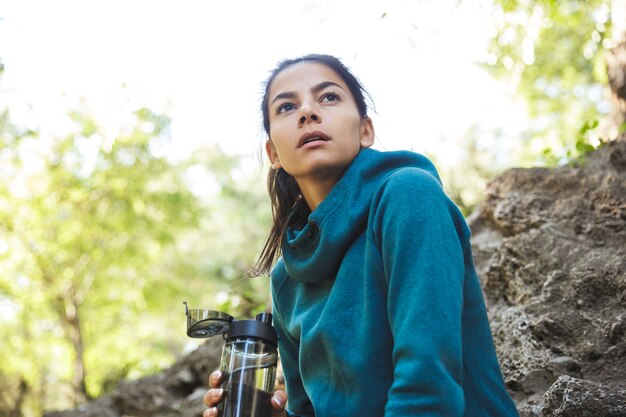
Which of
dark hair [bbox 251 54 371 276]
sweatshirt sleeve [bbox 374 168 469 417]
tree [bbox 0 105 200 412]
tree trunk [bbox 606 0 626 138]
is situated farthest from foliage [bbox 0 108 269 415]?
sweatshirt sleeve [bbox 374 168 469 417]

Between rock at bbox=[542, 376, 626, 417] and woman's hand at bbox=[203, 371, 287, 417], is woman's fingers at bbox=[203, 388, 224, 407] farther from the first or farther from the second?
rock at bbox=[542, 376, 626, 417]

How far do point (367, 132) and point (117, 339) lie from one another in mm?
15289

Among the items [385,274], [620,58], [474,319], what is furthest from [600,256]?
[620,58]

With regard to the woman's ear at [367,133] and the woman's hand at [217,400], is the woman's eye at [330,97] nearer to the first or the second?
the woman's ear at [367,133]

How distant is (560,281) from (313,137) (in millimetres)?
1502

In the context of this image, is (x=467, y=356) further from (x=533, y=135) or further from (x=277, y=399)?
(x=533, y=135)

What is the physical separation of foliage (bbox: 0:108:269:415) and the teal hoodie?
910 centimetres

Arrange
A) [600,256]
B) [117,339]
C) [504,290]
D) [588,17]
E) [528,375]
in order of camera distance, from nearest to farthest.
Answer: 1. [528,375]
2. [600,256]
3. [504,290]
4. [588,17]
5. [117,339]

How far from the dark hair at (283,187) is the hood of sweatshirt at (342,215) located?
0.25m

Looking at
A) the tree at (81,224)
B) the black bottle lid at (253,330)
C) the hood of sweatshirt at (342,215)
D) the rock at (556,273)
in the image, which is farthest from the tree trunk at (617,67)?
the tree at (81,224)

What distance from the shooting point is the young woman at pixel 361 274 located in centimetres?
138

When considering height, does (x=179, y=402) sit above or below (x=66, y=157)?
below

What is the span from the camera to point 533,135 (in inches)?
638

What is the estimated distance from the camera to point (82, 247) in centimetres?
1273
